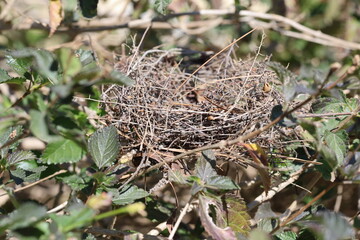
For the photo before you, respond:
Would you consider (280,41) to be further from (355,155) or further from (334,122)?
(355,155)

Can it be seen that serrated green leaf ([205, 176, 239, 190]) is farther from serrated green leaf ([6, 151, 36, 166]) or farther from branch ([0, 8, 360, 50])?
branch ([0, 8, 360, 50])

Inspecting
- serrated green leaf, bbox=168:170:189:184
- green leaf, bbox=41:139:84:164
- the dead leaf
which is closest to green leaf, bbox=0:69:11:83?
green leaf, bbox=41:139:84:164

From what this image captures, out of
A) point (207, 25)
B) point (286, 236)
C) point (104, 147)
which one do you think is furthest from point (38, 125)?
point (207, 25)

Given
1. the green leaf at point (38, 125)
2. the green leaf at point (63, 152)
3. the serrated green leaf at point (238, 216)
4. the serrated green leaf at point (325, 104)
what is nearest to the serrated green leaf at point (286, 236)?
the serrated green leaf at point (238, 216)

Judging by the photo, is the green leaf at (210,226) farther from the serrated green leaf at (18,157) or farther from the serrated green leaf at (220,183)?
the serrated green leaf at (18,157)

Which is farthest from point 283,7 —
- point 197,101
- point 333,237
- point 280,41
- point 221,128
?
point 333,237

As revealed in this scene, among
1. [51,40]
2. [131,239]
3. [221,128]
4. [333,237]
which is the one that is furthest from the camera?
[51,40]

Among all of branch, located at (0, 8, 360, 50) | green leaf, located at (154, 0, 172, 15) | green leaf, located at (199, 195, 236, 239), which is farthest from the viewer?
branch, located at (0, 8, 360, 50)
